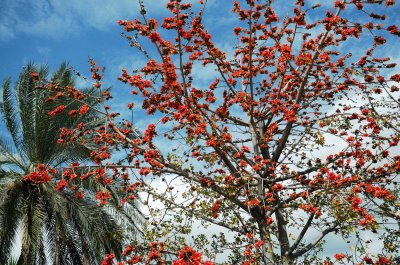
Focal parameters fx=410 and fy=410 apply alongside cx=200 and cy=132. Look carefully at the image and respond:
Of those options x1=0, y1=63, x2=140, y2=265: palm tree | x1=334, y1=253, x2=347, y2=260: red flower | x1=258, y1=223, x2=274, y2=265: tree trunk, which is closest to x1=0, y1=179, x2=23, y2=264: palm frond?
x1=0, y1=63, x2=140, y2=265: palm tree

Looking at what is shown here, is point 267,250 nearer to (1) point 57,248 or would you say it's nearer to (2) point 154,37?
(2) point 154,37

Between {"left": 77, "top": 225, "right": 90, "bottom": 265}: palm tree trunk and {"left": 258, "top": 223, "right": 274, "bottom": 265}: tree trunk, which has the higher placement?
{"left": 77, "top": 225, "right": 90, "bottom": 265}: palm tree trunk

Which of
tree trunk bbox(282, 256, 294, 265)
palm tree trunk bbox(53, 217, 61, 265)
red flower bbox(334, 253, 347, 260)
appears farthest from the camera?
palm tree trunk bbox(53, 217, 61, 265)

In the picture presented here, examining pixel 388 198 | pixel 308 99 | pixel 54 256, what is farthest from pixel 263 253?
pixel 54 256

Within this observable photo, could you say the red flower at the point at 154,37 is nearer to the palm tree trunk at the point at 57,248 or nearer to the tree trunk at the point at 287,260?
the tree trunk at the point at 287,260

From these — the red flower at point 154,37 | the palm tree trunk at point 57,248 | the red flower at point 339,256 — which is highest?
the red flower at point 154,37

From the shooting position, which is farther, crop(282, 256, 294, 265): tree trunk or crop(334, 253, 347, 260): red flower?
crop(282, 256, 294, 265): tree trunk

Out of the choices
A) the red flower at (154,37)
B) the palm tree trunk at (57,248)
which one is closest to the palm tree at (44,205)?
the palm tree trunk at (57,248)

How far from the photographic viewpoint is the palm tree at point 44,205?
35.8ft

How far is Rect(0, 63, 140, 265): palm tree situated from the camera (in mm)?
10898

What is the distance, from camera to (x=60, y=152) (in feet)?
40.4

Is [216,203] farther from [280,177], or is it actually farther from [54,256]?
[54,256]

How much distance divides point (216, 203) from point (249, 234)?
848 millimetres

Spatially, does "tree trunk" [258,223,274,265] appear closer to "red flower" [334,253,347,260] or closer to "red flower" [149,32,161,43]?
"red flower" [334,253,347,260]
